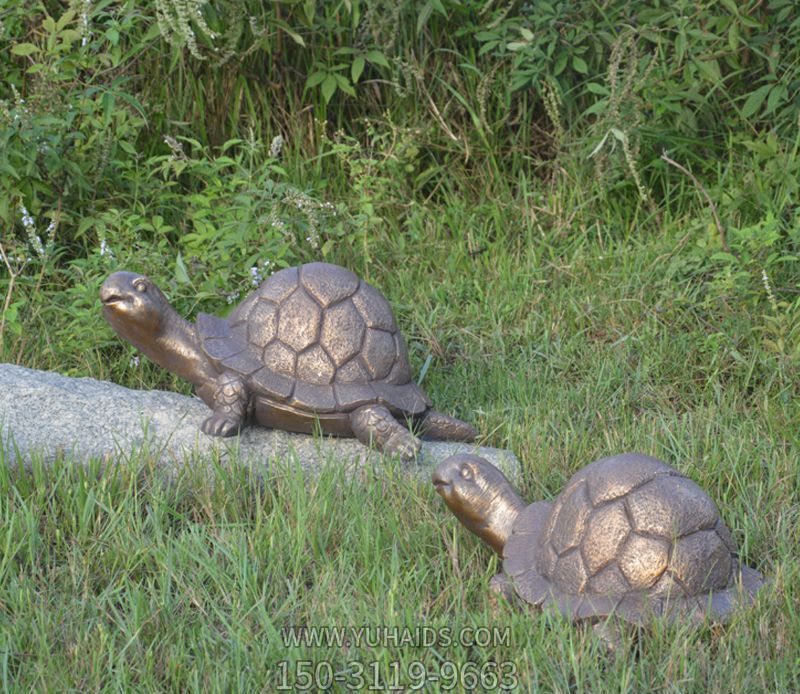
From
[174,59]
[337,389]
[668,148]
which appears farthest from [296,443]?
[668,148]

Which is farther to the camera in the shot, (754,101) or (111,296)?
(754,101)

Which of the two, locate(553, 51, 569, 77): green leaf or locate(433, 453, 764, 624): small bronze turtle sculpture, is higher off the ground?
locate(553, 51, 569, 77): green leaf

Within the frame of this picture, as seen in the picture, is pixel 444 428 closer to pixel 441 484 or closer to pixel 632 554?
pixel 441 484

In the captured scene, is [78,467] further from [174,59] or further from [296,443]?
[174,59]

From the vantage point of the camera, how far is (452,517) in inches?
127

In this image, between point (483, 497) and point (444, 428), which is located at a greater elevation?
point (483, 497)

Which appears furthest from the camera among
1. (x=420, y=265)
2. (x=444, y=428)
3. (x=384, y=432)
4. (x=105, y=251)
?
(x=420, y=265)

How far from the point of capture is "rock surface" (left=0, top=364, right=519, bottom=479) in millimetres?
3488

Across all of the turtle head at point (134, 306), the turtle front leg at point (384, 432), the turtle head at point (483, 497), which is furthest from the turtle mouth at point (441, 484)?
the turtle head at point (134, 306)

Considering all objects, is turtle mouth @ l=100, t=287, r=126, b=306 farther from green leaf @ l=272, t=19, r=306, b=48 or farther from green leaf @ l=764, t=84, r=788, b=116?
green leaf @ l=764, t=84, r=788, b=116

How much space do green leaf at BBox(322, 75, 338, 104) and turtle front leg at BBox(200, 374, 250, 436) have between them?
2002mm

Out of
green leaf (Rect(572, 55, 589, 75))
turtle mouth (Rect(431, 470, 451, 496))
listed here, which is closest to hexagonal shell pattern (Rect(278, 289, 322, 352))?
turtle mouth (Rect(431, 470, 451, 496))

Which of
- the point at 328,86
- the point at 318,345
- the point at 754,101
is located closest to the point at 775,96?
the point at 754,101

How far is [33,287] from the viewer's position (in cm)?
457
